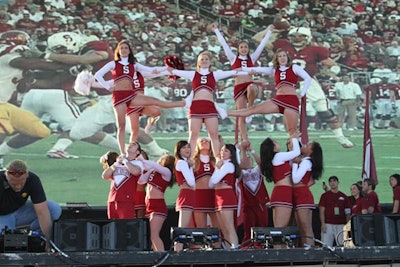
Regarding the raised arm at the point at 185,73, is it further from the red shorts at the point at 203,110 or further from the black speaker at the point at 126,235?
the black speaker at the point at 126,235

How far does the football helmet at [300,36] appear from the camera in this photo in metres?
14.4

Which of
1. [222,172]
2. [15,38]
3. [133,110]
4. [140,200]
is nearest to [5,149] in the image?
[15,38]

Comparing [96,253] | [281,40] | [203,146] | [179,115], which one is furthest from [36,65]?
[96,253]

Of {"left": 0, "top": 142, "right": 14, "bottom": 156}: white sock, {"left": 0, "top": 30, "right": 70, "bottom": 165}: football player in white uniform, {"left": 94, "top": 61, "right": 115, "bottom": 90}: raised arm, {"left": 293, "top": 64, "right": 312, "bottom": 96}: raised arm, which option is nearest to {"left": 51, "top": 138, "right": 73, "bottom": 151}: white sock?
{"left": 0, "top": 30, "right": 70, "bottom": 165}: football player in white uniform

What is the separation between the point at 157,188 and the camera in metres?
8.72

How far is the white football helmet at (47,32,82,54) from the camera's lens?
14031 millimetres

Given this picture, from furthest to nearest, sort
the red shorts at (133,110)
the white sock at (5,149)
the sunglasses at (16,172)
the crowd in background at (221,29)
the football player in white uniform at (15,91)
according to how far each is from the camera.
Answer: the crowd in background at (221,29), the football player in white uniform at (15,91), the white sock at (5,149), the red shorts at (133,110), the sunglasses at (16,172)

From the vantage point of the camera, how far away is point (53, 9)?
46.5ft

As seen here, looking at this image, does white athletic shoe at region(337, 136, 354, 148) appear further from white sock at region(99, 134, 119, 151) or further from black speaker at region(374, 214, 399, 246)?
black speaker at region(374, 214, 399, 246)

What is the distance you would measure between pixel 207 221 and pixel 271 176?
80cm

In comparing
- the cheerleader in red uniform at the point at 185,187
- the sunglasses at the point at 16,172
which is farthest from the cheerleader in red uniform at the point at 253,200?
the sunglasses at the point at 16,172

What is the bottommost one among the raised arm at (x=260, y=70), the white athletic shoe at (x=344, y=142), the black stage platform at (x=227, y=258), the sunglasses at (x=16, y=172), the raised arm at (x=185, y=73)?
the black stage platform at (x=227, y=258)

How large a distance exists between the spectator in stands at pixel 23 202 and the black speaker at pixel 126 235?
0.42 m

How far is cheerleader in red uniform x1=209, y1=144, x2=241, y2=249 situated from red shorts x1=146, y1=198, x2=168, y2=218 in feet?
1.51
